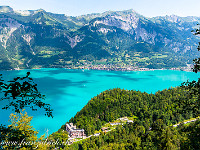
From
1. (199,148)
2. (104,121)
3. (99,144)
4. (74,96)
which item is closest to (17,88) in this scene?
(199,148)

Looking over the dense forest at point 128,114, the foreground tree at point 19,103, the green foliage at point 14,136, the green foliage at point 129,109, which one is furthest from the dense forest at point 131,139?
the foreground tree at point 19,103

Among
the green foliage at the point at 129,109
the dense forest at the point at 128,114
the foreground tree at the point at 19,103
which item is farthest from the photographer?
the green foliage at the point at 129,109

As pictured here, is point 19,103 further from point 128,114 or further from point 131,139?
point 128,114

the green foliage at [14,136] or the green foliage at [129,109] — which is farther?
the green foliage at [129,109]

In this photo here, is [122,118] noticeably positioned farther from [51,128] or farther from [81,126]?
[51,128]

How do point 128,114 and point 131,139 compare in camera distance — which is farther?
point 128,114

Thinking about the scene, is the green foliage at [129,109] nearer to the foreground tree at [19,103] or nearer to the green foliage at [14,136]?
the green foliage at [14,136]

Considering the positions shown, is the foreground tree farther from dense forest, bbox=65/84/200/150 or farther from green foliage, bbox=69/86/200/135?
green foliage, bbox=69/86/200/135

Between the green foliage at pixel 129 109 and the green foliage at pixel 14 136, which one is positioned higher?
the green foliage at pixel 14 136

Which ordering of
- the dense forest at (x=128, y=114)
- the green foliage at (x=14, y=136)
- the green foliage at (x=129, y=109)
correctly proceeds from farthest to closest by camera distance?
1. the green foliage at (x=129, y=109)
2. the dense forest at (x=128, y=114)
3. the green foliage at (x=14, y=136)

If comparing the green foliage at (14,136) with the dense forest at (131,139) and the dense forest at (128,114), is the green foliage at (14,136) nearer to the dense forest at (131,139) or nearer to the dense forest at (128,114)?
the dense forest at (131,139)

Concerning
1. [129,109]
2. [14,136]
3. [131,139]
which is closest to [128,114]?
[129,109]
